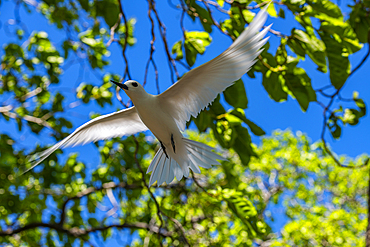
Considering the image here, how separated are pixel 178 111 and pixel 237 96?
47 cm

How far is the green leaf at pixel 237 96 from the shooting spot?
224cm

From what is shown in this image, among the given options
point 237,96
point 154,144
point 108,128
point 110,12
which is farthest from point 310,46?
point 154,144

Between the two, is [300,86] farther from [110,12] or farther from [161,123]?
[110,12]

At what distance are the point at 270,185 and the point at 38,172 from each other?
8767mm

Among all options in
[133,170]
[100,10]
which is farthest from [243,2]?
[133,170]

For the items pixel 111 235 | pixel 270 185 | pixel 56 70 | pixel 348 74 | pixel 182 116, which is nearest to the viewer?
pixel 182 116

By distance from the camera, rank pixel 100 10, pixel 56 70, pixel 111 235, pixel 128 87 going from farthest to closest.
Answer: pixel 111 235, pixel 56 70, pixel 100 10, pixel 128 87

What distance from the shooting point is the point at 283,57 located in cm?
227

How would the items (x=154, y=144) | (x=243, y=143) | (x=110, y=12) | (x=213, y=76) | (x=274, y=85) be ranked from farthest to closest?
(x=154, y=144) < (x=110, y=12) < (x=243, y=143) < (x=274, y=85) < (x=213, y=76)

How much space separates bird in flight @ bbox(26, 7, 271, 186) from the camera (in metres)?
1.46

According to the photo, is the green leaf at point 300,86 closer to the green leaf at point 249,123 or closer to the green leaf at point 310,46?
the green leaf at point 310,46

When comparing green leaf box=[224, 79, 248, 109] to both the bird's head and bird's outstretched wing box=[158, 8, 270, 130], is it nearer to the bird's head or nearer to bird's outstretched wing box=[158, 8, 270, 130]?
bird's outstretched wing box=[158, 8, 270, 130]

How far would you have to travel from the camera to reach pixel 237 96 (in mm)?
2252

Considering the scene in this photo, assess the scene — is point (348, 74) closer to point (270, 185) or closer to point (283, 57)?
point (283, 57)
